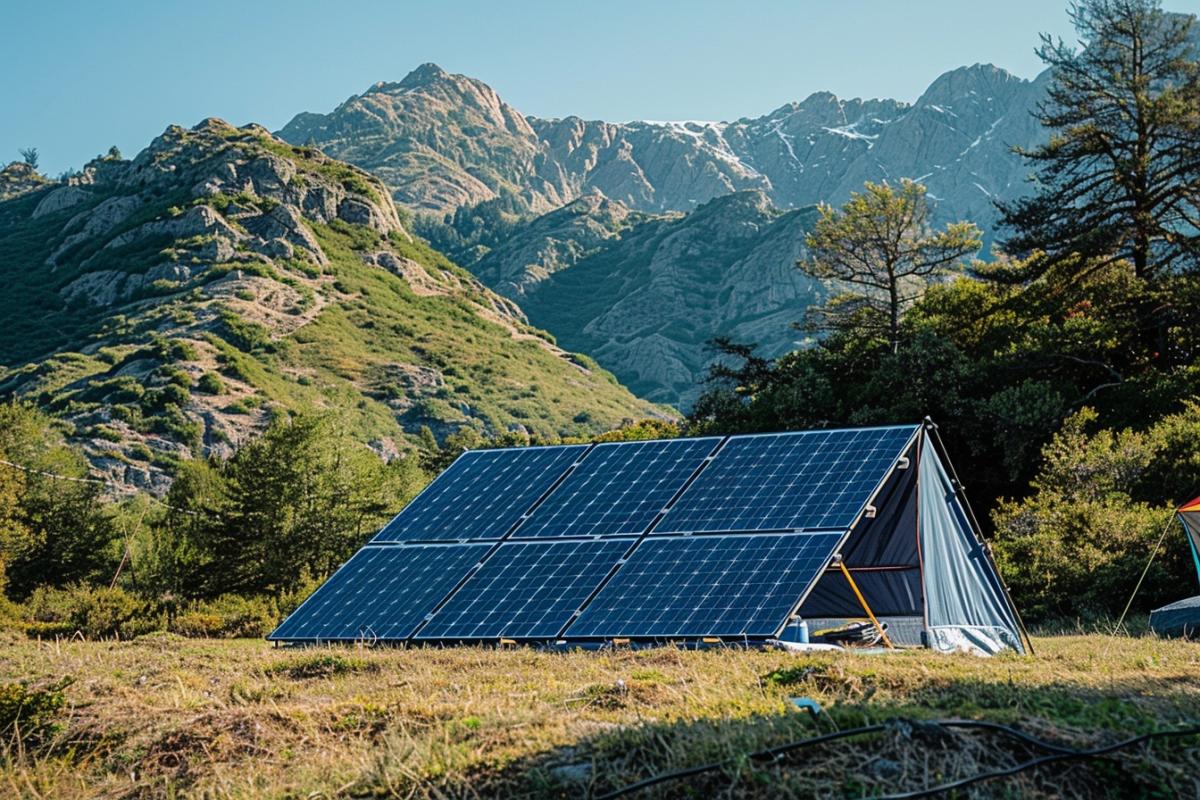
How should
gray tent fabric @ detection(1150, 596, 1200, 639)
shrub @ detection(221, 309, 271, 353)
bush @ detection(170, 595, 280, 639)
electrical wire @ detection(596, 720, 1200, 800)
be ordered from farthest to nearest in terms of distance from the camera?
shrub @ detection(221, 309, 271, 353), bush @ detection(170, 595, 280, 639), gray tent fabric @ detection(1150, 596, 1200, 639), electrical wire @ detection(596, 720, 1200, 800)

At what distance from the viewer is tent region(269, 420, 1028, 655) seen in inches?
709

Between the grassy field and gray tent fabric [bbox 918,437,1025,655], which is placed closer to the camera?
the grassy field

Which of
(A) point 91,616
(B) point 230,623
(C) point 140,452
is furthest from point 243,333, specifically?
(B) point 230,623

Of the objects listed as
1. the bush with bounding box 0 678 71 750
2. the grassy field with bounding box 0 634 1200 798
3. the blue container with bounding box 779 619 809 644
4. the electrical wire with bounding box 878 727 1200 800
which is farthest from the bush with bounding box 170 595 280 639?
the electrical wire with bounding box 878 727 1200 800

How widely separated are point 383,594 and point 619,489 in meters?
4.78

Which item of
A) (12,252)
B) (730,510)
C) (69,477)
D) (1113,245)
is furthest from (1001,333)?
(12,252)

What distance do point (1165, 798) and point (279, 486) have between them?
164ft

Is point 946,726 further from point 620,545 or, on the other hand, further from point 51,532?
point 51,532

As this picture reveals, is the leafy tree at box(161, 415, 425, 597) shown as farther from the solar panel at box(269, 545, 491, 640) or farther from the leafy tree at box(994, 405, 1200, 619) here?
the leafy tree at box(994, 405, 1200, 619)

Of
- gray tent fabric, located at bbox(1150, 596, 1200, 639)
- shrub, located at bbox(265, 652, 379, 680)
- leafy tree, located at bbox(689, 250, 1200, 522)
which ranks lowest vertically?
gray tent fabric, located at bbox(1150, 596, 1200, 639)

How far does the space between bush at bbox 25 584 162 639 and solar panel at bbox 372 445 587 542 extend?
396 inches

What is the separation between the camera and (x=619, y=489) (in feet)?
Result: 72.4

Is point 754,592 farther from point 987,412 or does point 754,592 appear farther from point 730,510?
point 987,412

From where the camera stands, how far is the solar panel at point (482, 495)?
2289 cm
